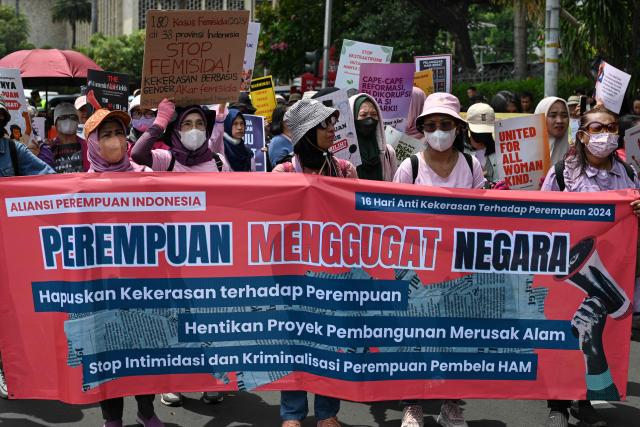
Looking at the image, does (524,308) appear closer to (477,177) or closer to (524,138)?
(477,177)

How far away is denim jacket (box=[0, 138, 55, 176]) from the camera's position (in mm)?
5352

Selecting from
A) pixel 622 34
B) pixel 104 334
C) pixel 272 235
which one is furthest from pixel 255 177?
pixel 622 34

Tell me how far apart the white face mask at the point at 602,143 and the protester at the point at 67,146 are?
435cm

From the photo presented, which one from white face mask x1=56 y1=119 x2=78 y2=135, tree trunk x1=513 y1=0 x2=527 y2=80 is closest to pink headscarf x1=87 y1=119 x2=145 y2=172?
white face mask x1=56 y1=119 x2=78 y2=135

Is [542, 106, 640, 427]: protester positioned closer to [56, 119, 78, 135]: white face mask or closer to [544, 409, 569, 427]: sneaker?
[544, 409, 569, 427]: sneaker

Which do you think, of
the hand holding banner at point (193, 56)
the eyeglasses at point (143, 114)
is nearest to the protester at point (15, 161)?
the hand holding banner at point (193, 56)

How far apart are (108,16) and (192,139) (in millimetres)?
95652

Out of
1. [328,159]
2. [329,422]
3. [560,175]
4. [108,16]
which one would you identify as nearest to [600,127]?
[560,175]

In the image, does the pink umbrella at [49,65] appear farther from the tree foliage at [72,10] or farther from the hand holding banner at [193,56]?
the tree foliage at [72,10]

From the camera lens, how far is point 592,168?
510cm

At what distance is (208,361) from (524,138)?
309cm

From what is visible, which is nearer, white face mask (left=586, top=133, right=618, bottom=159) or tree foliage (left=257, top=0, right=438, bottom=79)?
white face mask (left=586, top=133, right=618, bottom=159)

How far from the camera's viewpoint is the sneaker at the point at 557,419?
16.2ft

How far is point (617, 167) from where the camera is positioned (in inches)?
202
